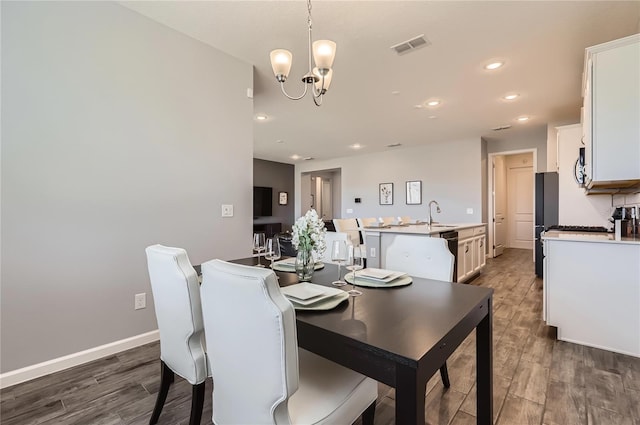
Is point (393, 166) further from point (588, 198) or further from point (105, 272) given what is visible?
point (105, 272)

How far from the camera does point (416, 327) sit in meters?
1.00

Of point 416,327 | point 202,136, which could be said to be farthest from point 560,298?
point 202,136

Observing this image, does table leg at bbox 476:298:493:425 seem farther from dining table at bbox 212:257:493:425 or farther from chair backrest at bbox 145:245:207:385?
chair backrest at bbox 145:245:207:385

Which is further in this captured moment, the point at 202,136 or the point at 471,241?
the point at 471,241

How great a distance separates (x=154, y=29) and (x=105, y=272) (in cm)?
206

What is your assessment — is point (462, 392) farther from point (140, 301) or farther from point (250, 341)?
point (140, 301)

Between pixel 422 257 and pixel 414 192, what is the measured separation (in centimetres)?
574

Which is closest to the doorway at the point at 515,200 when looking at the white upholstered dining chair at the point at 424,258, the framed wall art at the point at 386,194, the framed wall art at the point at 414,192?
the framed wall art at the point at 414,192

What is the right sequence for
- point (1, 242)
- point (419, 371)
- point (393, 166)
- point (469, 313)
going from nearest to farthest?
point (419, 371)
point (469, 313)
point (1, 242)
point (393, 166)

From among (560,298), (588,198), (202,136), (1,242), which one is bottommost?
(560,298)

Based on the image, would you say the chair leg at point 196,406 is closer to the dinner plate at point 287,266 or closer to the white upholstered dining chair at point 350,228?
the dinner plate at point 287,266

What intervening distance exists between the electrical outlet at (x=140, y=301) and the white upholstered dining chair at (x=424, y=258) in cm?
204

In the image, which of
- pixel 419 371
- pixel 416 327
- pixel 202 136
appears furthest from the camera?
pixel 202 136

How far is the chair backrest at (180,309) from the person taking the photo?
48.2 inches
